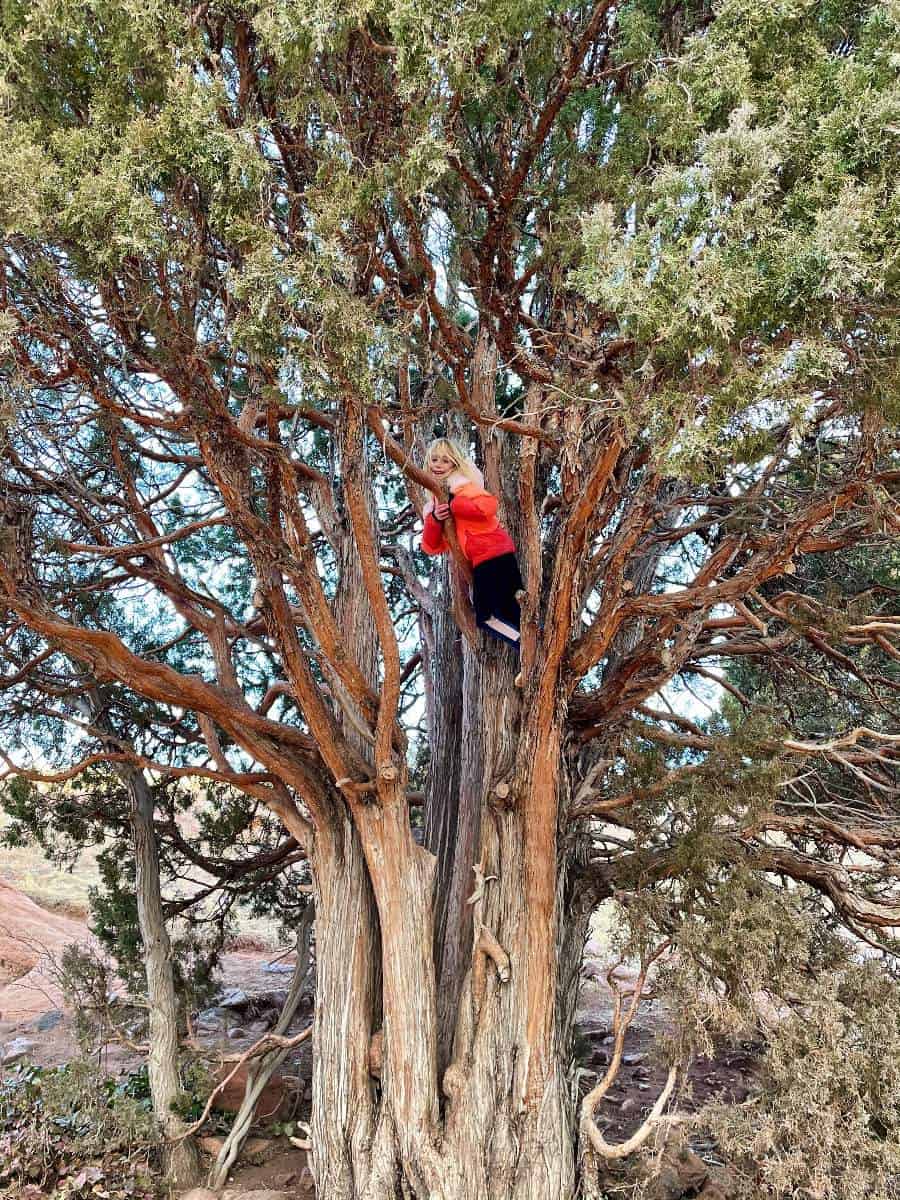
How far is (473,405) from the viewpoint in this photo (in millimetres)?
3645

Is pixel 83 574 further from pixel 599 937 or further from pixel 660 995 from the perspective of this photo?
pixel 599 937

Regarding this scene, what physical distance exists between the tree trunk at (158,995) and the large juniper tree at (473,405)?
1154 mm

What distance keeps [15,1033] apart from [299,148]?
7956 mm

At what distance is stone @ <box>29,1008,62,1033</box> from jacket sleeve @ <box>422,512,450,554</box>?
640cm

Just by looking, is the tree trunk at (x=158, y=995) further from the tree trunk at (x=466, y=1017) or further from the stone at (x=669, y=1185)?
the stone at (x=669, y=1185)

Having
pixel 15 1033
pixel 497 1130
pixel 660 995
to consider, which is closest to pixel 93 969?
pixel 15 1033

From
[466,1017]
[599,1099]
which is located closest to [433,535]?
[466,1017]

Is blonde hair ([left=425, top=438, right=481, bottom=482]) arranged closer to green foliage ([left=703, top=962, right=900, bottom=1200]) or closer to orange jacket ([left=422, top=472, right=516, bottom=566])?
orange jacket ([left=422, top=472, right=516, bottom=566])

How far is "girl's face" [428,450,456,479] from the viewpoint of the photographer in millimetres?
4469

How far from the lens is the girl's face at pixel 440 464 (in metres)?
4.47

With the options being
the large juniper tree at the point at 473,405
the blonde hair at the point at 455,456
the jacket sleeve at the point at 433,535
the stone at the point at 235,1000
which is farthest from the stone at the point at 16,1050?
the blonde hair at the point at 455,456

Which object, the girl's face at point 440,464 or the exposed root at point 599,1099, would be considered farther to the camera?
the girl's face at point 440,464

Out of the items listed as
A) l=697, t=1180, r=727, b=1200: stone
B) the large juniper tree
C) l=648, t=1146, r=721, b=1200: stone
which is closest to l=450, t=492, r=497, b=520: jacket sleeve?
the large juniper tree

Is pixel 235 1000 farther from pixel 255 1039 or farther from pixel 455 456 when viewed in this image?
pixel 455 456
